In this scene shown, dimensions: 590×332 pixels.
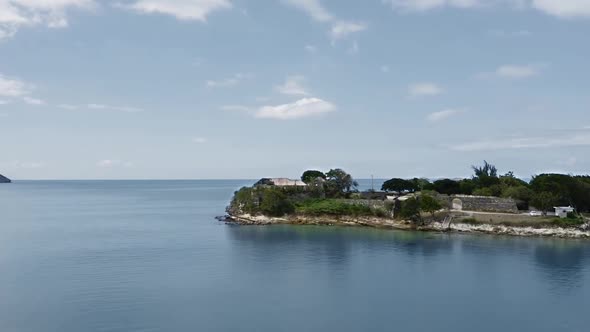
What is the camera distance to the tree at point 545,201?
53969 millimetres

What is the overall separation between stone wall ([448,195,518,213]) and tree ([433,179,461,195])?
11.3 meters

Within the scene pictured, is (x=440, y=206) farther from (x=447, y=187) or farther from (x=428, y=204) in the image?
(x=447, y=187)

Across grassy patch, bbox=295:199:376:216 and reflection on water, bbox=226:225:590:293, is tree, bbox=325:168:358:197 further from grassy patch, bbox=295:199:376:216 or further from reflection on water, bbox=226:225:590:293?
reflection on water, bbox=226:225:590:293

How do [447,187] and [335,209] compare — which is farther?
[447,187]

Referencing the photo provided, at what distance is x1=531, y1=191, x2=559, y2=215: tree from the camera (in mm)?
53969

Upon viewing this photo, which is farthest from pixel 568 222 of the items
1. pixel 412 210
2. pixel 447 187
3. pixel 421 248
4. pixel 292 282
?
pixel 292 282

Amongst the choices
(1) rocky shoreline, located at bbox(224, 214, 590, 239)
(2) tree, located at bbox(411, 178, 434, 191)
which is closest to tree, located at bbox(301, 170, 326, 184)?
(1) rocky shoreline, located at bbox(224, 214, 590, 239)

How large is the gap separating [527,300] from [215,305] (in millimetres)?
18086

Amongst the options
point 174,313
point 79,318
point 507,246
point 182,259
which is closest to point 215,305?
point 174,313

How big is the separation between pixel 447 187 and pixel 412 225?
1843 centimetres

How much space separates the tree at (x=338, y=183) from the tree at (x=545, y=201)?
25441 millimetres

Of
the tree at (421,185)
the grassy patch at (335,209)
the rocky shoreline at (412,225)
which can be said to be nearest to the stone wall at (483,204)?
the rocky shoreline at (412,225)

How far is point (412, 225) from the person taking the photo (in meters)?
55.9

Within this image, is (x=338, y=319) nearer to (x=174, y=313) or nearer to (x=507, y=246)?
(x=174, y=313)
